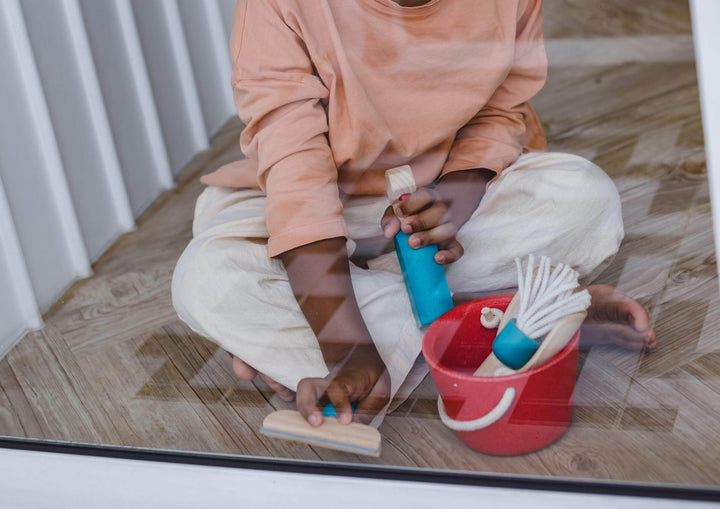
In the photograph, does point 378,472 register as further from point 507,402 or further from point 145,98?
point 145,98

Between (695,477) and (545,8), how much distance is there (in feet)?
1.27

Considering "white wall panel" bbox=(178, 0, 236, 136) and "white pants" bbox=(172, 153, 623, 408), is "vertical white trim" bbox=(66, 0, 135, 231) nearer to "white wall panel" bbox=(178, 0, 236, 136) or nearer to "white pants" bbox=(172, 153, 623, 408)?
"white wall panel" bbox=(178, 0, 236, 136)

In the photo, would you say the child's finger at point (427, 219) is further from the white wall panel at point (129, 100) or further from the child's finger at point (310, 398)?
the white wall panel at point (129, 100)

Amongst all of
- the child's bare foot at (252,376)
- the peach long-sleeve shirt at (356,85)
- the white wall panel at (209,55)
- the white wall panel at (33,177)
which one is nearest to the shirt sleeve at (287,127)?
the peach long-sleeve shirt at (356,85)

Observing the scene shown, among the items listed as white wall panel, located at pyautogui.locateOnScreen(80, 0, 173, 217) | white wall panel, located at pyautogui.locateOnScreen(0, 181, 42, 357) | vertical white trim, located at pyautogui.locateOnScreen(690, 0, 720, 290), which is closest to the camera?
vertical white trim, located at pyautogui.locateOnScreen(690, 0, 720, 290)

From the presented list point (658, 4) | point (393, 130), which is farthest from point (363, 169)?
point (658, 4)

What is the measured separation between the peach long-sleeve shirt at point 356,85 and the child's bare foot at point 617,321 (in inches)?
7.9

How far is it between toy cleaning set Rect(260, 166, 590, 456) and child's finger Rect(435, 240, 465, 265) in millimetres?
66

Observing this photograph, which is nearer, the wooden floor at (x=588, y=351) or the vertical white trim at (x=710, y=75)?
the vertical white trim at (x=710, y=75)

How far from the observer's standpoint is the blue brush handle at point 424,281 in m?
0.73

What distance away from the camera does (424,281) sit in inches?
28.9

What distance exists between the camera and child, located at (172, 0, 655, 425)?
71 centimetres

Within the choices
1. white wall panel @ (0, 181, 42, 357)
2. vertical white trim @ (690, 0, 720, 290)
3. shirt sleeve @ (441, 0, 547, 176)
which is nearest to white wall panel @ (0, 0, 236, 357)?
white wall panel @ (0, 181, 42, 357)

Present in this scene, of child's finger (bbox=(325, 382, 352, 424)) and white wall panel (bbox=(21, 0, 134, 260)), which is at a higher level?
white wall panel (bbox=(21, 0, 134, 260))
